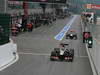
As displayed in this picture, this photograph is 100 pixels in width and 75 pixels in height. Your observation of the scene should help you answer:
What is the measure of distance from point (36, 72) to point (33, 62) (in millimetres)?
4186

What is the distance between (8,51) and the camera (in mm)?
20016

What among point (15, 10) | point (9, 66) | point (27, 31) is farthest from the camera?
point (15, 10)

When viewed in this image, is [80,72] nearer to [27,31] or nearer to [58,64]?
[58,64]

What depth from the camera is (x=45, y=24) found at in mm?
76625

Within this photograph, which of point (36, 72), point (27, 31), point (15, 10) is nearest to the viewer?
point (36, 72)

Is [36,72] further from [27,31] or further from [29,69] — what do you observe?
[27,31]

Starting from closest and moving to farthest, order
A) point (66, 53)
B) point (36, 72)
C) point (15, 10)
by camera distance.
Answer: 1. point (36, 72)
2. point (66, 53)
3. point (15, 10)

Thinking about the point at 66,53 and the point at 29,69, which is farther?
the point at 66,53

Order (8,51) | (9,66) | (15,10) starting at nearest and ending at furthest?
(9,66) < (8,51) < (15,10)

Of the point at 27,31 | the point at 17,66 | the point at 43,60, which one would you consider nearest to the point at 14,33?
the point at 27,31

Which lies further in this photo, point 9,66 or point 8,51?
point 8,51

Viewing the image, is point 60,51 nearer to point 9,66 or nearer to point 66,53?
point 66,53

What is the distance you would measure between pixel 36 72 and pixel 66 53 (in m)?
5.20

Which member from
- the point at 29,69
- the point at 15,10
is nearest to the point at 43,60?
the point at 29,69
